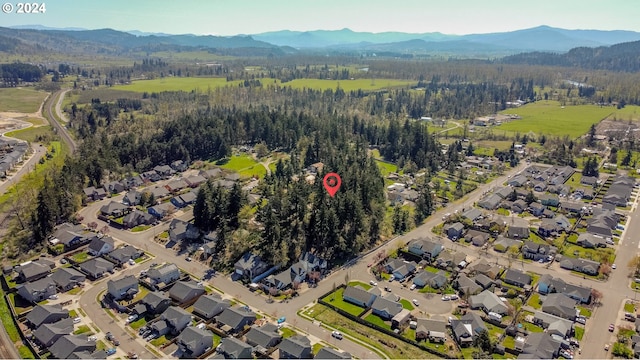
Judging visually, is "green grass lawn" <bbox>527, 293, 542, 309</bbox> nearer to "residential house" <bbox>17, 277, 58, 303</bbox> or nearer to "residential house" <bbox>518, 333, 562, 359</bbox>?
"residential house" <bbox>518, 333, 562, 359</bbox>

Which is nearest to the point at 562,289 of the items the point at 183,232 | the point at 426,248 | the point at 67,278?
the point at 426,248

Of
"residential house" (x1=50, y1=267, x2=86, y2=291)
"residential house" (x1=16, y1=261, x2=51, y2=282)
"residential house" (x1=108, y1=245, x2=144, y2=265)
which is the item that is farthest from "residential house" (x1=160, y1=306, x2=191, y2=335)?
"residential house" (x1=16, y1=261, x2=51, y2=282)

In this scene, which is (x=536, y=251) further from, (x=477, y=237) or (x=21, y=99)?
(x=21, y=99)

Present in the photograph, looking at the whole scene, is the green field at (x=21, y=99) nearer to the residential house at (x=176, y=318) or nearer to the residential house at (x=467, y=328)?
Answer: the residential house at (x=176, y=318)

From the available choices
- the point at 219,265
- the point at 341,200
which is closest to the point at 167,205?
the point at 219,265

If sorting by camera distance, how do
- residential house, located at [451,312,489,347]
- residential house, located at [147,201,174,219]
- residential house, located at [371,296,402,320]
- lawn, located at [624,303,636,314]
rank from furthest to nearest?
residential house, located at [147,201,174,219], lawn, located at [624,303,636,314], residential house, located at [371,296,402,320], residential house, located at [451,312,489,347]

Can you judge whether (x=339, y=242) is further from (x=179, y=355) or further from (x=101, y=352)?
(x=101, y=352)

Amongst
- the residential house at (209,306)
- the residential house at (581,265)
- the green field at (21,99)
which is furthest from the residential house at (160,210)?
the green field at (21,99)

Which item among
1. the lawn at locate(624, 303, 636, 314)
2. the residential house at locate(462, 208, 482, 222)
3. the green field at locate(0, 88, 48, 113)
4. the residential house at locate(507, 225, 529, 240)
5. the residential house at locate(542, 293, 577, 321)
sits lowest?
the lawn at locate(624, 303, 636, 314)
